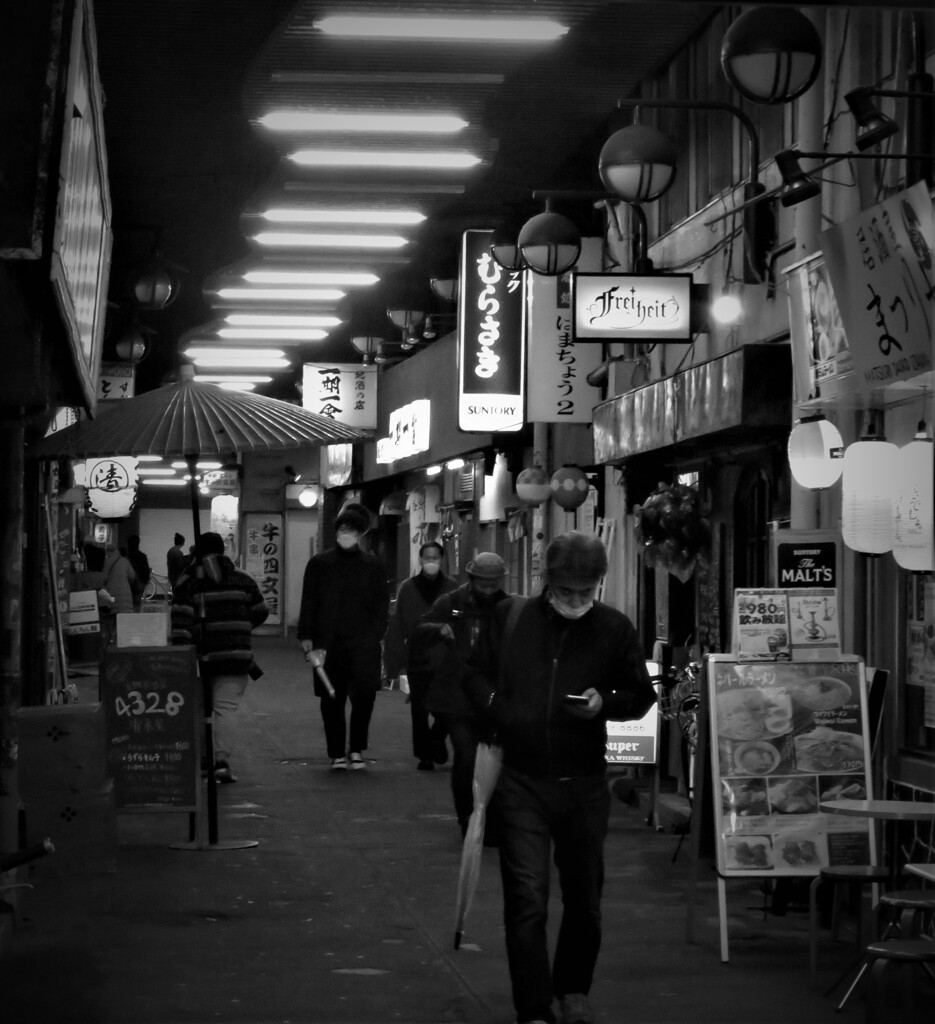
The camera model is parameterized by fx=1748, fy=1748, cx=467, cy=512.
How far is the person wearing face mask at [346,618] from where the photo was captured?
1516 cm

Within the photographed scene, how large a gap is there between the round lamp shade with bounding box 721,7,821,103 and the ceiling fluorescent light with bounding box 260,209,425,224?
8173 mm

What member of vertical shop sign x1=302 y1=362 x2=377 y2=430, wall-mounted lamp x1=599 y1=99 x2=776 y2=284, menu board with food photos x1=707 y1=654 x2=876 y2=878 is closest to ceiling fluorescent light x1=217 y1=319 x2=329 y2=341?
vertical shop sign x1=302 y1=362 x2=377 y2=430

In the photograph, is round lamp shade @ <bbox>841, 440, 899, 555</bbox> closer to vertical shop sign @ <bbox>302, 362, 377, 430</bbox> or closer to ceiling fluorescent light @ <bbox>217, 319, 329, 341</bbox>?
ceiling fluorescent light @ <bbox>217, 319, 329, 341</bbox>

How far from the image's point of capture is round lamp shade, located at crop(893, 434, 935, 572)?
27.9 feet

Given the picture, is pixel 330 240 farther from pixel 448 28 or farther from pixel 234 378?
pixel 234 378

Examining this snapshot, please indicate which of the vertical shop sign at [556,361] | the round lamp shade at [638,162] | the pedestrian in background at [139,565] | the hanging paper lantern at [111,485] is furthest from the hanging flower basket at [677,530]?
the pedestrian in background at [139,565]

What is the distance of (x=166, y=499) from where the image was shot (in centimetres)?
6656

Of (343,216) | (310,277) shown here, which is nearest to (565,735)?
(343,216)

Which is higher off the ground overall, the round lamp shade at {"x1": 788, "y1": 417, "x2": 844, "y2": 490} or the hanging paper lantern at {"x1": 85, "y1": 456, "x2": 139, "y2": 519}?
the hanging paper lantern at {"x1": 85, "y1": 456, "x2": 139, "y2": 519}

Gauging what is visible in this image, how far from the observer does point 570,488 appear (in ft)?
57.0

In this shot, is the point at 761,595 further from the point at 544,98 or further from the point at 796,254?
the point at 544,98

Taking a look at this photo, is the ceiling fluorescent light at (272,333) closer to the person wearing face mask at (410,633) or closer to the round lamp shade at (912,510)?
the person wearing face mask at (410,633)

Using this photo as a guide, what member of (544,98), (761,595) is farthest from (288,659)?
(761,595)

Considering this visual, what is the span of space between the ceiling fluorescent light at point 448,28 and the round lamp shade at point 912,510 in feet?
16.0
